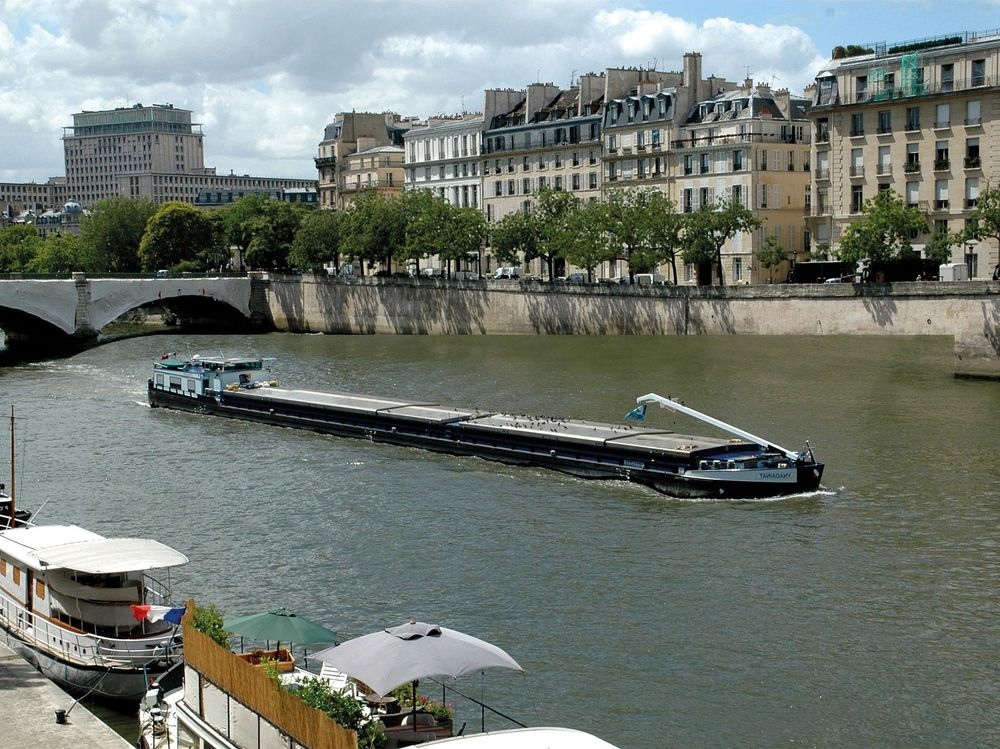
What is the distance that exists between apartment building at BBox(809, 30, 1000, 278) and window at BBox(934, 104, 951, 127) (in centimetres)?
5

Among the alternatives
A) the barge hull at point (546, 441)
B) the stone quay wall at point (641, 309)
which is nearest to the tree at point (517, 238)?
the stone quay wall at point (641, 309)

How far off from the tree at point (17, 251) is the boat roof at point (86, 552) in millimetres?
123105

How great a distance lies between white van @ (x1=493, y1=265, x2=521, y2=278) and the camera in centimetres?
9681

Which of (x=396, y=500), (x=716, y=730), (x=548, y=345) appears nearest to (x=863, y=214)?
(x=548, y=345)

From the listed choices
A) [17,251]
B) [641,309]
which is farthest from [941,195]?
[17,251]

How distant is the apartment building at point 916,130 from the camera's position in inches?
2817

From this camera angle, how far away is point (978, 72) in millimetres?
71125

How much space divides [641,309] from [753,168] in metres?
12.4

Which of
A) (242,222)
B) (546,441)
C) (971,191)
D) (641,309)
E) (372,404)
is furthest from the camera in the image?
(242,222)

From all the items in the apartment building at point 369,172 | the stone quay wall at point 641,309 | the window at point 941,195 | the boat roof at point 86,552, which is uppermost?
the apartment building at point 369,172

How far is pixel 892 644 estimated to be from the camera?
2428cm

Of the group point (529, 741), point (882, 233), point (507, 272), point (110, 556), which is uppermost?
point (882, 233)

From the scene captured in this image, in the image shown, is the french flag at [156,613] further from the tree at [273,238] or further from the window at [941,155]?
the tree at [273,238]

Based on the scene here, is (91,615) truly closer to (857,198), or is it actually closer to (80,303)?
(857,198)
